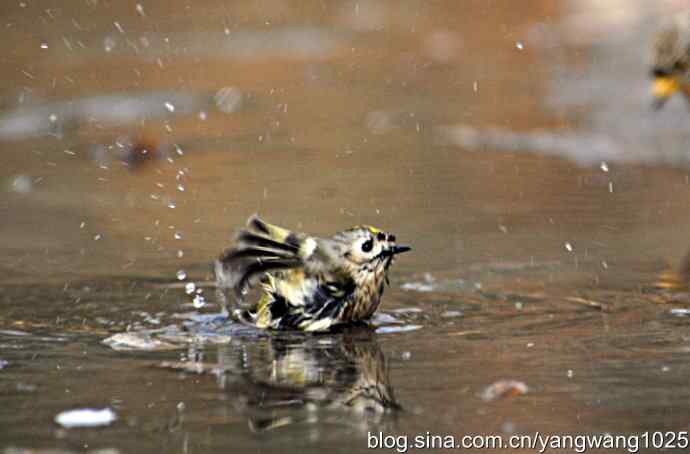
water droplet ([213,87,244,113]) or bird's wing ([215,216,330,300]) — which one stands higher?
water droplet ([213,87,244,113])

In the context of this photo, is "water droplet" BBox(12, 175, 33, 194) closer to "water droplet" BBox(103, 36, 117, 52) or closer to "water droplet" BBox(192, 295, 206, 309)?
"water droplet" BBox(192, 295, 206, 309)

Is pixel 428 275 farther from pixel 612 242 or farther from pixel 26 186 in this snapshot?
pixel 26 186

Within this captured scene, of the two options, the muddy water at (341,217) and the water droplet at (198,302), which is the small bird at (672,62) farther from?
the water droplet at (198,302)

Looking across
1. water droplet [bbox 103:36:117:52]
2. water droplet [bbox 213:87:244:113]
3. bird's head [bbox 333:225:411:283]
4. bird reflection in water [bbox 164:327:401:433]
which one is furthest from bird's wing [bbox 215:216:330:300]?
water droplet [bbox 103:36:117:52]

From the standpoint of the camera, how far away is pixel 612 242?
27.4 ft

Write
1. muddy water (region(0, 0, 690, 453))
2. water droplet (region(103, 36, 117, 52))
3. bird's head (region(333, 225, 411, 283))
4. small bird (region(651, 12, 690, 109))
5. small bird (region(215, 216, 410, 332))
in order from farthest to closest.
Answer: water droplet (region(103, 36, 117, 52)) → small bird (region(651, 12, 690, 109)) → bird's head (region(333, 225, 411, 283)) → small bird (region(215, 216, 410, 332)) → muddy water (region(0, 0, 690, 453))

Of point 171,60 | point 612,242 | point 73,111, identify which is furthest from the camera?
point 171,60

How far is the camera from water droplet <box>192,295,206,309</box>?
7.05m

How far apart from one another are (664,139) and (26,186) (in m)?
4.54

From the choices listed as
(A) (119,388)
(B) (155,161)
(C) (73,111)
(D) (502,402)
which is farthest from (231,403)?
(C) (73,111)

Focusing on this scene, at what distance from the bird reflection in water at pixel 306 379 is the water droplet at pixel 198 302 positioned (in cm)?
70

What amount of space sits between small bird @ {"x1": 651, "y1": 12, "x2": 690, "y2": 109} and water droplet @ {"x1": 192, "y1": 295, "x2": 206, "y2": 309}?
15.6ft

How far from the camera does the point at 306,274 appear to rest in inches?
268

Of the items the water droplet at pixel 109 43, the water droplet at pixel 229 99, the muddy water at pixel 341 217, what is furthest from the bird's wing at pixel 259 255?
the water droplet at pixel 109 43
